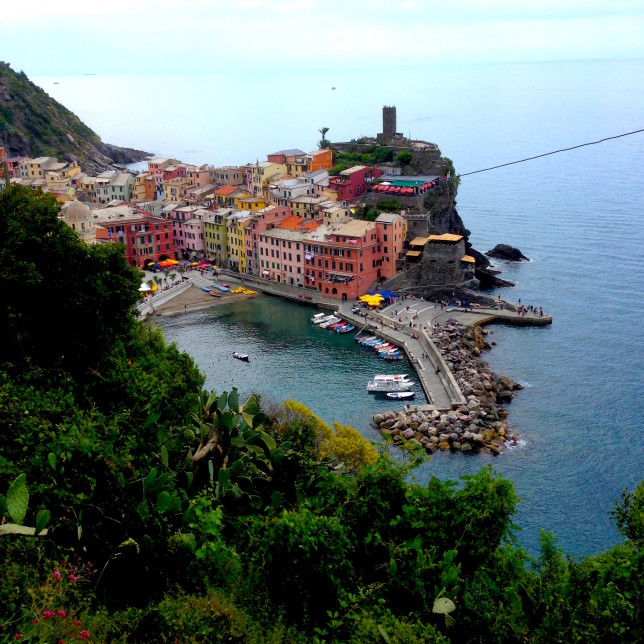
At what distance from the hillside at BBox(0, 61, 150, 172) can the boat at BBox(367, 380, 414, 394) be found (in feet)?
214

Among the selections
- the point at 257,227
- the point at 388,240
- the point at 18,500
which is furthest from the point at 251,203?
the point at 18,500

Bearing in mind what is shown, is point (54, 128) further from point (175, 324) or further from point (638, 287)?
point (638, 287)

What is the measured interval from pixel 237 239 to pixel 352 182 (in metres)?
9.95

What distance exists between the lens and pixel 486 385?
3303 cm

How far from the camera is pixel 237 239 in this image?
2158 inches

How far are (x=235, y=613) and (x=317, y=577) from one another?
5.90ft

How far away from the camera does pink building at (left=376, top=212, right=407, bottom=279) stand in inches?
1940

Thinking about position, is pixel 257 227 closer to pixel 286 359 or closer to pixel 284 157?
pixel 284 157

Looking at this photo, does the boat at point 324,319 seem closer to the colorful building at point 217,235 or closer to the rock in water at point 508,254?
the colorful building at point 217,235

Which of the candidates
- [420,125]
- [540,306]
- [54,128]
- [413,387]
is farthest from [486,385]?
[420,125]

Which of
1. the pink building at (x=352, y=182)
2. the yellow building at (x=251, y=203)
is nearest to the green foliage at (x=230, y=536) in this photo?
the pink building at (x=352, y=182)

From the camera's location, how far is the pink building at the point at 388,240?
49.3 meters

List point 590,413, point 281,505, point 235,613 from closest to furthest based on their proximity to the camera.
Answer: point 235,613 → point 281,505 → point 590,413

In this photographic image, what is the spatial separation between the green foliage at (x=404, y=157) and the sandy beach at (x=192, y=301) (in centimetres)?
1933
